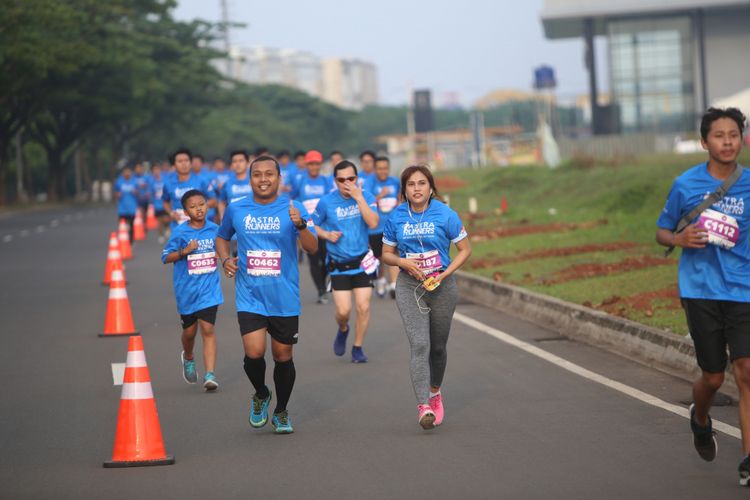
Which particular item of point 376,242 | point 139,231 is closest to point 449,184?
point 139,231

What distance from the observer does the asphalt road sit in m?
7.43

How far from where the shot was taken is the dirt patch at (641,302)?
1389 centimetres

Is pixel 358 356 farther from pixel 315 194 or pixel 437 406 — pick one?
pixel 315 194

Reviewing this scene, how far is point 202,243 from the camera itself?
11.4m

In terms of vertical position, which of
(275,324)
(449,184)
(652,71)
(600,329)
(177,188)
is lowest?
(449,184)

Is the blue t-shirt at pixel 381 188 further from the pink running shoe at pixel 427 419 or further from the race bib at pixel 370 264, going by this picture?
the pink running shoe at pixel 427 419

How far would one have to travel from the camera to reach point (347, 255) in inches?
507

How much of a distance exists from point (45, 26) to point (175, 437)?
154 ft

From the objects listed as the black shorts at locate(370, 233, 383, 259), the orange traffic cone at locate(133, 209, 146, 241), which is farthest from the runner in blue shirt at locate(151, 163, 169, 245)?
the black shorts at locate(370, 233, 383, 259)

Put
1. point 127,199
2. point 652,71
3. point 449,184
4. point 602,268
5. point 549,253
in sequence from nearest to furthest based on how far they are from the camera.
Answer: point 602,268, point 549,253, point 127,199, point 449,184, point 652,71

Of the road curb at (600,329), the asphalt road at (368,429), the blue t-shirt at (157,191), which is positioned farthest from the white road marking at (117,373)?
the blue t-shirt at (157,191)

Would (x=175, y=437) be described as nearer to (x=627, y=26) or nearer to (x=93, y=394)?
(x=93, y=394)

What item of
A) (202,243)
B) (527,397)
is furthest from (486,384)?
(202,243)

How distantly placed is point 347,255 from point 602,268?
6700mm
